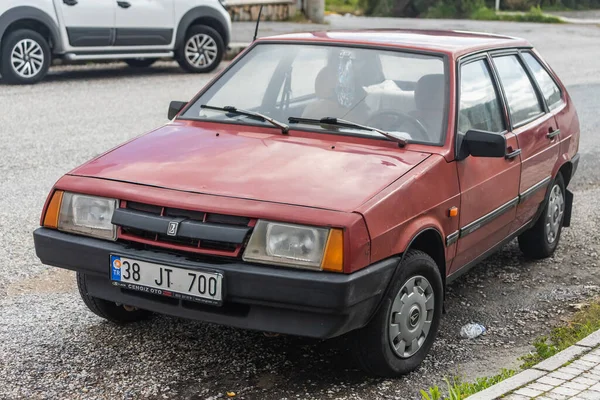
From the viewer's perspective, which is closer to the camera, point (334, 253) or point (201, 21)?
point (334, 253)

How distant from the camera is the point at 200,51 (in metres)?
15.9

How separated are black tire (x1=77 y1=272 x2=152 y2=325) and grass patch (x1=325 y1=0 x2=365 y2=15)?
1279 inches

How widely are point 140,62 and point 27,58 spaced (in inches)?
120

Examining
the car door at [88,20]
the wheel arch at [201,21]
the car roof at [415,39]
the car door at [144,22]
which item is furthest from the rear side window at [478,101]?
the wheel arch at [201,21]

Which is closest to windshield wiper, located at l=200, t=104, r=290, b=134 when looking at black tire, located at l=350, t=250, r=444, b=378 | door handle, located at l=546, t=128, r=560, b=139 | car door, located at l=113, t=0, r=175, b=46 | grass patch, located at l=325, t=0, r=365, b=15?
black tire, located at l=350, t=250, r=444, b=378

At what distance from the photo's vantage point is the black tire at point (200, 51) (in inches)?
616

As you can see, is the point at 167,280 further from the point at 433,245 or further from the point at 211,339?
the point at 433,245

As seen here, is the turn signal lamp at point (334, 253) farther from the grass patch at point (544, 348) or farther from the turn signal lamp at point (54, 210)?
the turn signal lamp at point (54, 210)

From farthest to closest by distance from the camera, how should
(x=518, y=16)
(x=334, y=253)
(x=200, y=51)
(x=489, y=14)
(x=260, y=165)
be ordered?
(x=489, y=14) < (x=518, y=16) < (x=200, y=51) < (x=260, y=165) < (x=334, y=253)

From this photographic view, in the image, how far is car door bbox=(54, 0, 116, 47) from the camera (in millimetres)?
A: 13891

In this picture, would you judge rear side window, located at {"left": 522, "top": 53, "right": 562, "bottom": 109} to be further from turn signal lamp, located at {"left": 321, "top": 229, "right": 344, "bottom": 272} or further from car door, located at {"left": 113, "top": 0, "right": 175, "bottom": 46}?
car door, located at {"left": 113, "top": 0, "right": 175, "bottom": 46}

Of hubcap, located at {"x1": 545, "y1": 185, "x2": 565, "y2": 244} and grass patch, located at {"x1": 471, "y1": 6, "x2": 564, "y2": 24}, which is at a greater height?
hubcap, located at {"x1": 545, "y1": 185, "x2": 565, "y2": 244}

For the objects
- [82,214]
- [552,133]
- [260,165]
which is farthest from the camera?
[552,133]

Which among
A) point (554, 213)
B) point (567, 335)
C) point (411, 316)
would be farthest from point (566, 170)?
point (411, 316)
